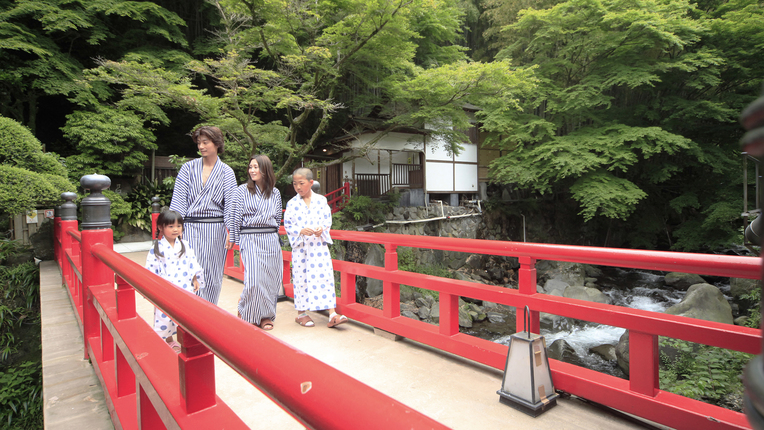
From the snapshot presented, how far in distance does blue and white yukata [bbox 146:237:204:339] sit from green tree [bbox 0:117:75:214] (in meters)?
4.38

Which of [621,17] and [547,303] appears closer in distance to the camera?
[547,303]

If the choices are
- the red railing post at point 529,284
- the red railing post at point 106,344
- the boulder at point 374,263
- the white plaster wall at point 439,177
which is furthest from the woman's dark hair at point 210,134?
the white plaster wall at point 439,177

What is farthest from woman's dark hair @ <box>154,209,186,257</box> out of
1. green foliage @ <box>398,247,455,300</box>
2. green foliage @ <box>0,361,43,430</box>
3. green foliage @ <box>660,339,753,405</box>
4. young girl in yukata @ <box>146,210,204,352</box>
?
green foliage @ <box>398,247,455,300</box>

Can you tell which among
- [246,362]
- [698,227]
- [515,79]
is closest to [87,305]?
[246,362]

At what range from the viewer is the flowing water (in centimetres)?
818

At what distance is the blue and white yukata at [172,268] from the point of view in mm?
3113

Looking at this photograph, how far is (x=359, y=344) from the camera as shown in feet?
11.5

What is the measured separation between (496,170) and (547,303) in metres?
14.1

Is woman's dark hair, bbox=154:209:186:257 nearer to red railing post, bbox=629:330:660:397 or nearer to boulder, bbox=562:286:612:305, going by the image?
red railing post, bbox=629:330:660:397

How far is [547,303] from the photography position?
2615 millimetres

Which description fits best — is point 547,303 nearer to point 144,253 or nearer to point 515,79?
point 515,79

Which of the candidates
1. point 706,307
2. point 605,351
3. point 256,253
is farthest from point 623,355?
point 256,253

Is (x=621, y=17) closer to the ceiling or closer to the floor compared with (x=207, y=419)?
closer to the ceiling

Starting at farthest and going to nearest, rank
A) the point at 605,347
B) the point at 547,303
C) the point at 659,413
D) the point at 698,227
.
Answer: the point at 698,227, the point at 605,347, the point at 547,303, the point at 659,413
